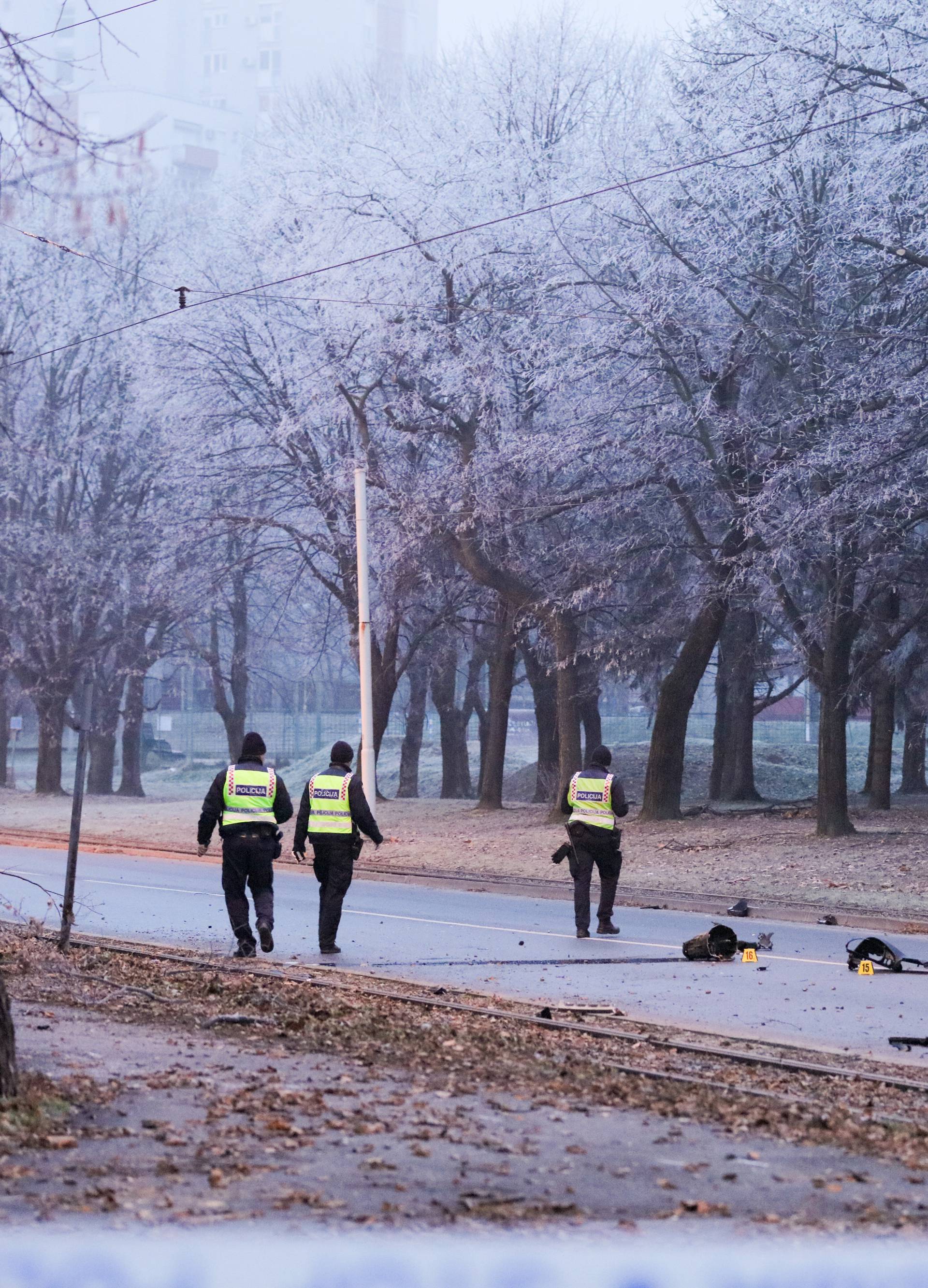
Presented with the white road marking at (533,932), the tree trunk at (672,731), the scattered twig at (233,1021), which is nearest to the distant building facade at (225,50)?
the tree trunk at (672,731)

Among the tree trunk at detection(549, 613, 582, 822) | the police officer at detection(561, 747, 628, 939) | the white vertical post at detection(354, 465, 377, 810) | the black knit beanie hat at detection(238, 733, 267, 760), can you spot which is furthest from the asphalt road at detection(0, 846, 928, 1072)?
the tree trunk at detection(549, 613, 582, 822)

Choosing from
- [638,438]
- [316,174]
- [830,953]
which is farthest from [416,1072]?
[316,174]

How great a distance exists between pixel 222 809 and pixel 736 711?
2363 centimetres

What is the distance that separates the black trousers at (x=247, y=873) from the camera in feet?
42.5

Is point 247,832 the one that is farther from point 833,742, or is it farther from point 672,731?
point 672,731

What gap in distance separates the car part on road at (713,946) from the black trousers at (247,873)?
11.4 ft

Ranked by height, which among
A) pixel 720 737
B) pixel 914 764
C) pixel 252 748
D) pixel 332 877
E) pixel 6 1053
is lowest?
pixel 6 1053

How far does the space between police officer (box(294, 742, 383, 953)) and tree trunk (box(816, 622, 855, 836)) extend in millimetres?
12129

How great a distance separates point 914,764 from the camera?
44.2 meters

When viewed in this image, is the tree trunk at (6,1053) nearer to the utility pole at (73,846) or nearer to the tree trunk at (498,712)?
the utility pole at (73,846)

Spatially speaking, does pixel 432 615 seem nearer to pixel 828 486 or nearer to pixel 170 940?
pixel 828 486

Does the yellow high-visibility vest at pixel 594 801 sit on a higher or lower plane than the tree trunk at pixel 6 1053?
higher

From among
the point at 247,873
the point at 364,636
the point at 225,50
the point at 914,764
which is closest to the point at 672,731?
the point at 364,636

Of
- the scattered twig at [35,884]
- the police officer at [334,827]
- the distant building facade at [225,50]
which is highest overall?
the distant building facade at [225,50]
